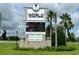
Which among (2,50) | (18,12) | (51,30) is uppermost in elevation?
(18,12)

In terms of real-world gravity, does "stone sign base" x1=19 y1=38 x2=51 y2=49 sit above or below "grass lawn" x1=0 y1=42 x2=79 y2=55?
above

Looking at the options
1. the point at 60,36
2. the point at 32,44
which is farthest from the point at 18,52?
the point at 60,36

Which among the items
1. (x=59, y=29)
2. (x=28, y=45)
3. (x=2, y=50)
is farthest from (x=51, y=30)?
(x=2, y=50)

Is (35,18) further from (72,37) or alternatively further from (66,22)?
(72,37)

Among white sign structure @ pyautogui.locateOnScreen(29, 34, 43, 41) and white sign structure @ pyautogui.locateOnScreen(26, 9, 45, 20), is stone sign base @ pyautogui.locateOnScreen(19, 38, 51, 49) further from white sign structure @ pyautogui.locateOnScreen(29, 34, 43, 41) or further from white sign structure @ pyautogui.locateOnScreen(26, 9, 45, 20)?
white sign structure @ pyautogui.locateOnScreen(26, 9, 45, 20)

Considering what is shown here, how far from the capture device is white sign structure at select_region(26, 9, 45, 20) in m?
4.60

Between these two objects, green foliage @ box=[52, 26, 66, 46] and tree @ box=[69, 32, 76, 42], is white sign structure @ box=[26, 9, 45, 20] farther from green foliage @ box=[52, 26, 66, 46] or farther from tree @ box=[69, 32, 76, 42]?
tree @ box=[69, 32, 76, 42]

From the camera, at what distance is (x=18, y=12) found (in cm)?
458

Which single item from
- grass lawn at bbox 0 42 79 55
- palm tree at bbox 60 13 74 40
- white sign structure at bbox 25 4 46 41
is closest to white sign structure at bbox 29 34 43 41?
white sign structure at bbox 25 4 46 41

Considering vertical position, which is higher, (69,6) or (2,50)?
(69,6)

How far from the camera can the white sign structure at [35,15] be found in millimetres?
4598

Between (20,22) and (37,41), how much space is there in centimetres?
41

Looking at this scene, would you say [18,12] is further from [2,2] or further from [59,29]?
[59,29]

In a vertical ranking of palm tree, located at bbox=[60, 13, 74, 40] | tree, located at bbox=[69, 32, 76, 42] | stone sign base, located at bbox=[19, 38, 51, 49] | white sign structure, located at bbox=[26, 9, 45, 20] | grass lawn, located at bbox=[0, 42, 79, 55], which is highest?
white sign structure, located at bbox=[26, 9, 45, 20]
